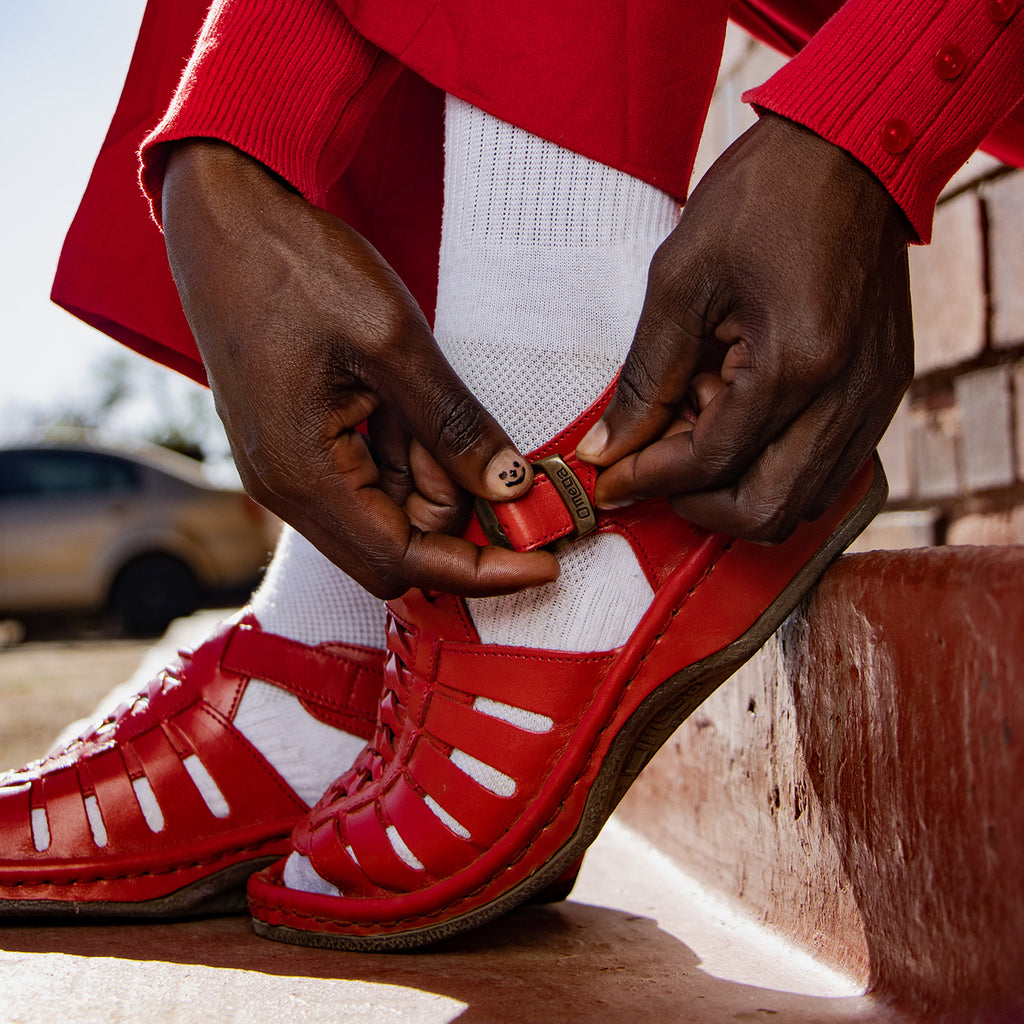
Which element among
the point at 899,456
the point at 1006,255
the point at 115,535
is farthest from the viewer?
the point at 115,535

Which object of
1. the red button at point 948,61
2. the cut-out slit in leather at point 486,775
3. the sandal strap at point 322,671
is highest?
the red button at point 948,61

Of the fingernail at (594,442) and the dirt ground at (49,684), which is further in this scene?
the dirt ground at (49,684)

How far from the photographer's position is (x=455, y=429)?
672 millimetres

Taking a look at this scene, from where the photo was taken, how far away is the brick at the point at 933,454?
192cm

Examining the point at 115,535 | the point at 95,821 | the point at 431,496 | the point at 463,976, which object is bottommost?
the point at 463,976

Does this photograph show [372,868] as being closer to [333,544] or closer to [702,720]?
[333,544]

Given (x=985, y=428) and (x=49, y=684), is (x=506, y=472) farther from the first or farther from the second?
(x=49, y=684)

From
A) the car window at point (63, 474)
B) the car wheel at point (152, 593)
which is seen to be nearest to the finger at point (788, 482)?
the car wheel at point (152, 593)

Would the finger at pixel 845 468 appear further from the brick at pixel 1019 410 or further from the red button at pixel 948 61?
the brick at pixel 1019 410

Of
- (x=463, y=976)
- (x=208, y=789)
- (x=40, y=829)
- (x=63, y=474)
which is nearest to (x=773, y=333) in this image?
(x=463, y=976)

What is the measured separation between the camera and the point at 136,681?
2.14 m

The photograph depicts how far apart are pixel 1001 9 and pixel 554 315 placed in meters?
0.37

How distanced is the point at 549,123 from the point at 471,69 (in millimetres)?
74

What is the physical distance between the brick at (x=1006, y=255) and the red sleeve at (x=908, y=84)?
1142 mm
